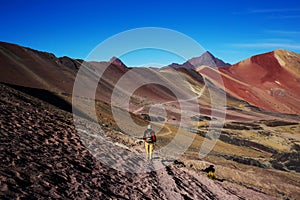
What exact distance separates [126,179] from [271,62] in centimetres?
11018

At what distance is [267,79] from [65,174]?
344 ft

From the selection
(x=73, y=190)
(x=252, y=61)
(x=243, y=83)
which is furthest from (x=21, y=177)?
(x=252, y=61)

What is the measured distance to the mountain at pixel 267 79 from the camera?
299 feet

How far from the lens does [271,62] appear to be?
10762 centimetres

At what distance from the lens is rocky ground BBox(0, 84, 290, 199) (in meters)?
6.76

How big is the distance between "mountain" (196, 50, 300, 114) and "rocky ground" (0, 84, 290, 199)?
82.2 m

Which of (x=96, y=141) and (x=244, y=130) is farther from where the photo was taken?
(x=244, y=130)

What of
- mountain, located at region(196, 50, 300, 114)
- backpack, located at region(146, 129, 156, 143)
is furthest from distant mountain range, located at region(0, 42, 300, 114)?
backpack, located at region(146, 129, 156, 143)

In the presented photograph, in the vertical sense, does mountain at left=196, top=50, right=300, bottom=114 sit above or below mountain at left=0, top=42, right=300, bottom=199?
above

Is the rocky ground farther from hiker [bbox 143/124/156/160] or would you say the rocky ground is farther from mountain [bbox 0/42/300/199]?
hiker [bbox 143/124/156/160]

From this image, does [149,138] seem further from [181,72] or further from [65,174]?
[181,72]

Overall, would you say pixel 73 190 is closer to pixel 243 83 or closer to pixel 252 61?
pixel 243 83

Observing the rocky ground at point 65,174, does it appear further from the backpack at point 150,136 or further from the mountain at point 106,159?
the backpack at point 150,136

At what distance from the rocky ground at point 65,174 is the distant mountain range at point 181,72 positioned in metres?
35.5
